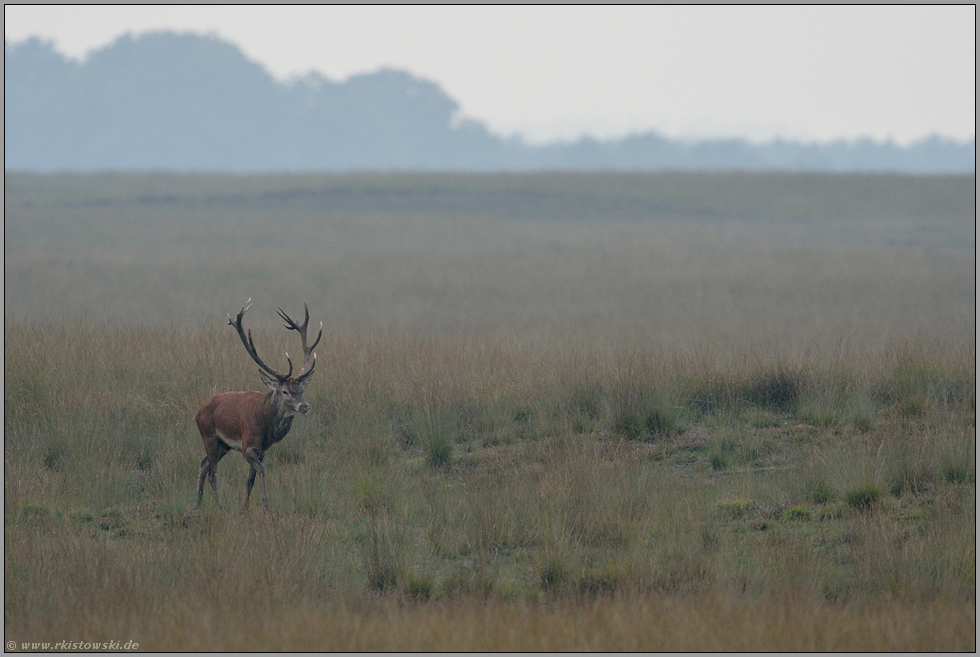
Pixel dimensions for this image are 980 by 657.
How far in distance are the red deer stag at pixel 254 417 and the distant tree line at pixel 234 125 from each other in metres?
117

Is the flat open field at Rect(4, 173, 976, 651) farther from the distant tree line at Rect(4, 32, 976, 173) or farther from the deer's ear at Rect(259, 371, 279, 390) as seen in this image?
the distant tree line at Rect(4, 32, 976, 173)

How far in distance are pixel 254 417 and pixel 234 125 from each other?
145156 mm

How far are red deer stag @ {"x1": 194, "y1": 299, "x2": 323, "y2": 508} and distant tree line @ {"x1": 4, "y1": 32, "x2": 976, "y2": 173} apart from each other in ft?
384

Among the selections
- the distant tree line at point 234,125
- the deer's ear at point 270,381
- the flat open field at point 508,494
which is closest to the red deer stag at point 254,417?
the deer's ear at point 270,381

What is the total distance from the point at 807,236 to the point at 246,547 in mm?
29777

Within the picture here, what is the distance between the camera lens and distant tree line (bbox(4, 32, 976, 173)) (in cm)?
12988

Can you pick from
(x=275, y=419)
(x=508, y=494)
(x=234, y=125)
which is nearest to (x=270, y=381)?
(x=275, y=419)

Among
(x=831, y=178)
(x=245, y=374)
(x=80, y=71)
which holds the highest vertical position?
(x=80, y=71)

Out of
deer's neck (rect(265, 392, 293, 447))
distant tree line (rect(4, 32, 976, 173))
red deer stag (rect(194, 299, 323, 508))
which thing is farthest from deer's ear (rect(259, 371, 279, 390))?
distant tree line (rect(4, 32, 976, 173))

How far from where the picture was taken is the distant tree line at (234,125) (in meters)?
130

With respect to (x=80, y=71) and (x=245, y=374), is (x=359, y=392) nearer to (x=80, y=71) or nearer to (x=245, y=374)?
(x=245, y=374)

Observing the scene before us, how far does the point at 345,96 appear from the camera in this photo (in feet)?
511

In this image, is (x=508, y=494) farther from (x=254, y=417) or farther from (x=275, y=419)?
(x=254, y=417)

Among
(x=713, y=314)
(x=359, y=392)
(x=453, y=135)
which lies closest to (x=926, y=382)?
(x=359, y=392)
